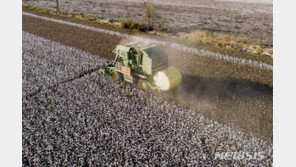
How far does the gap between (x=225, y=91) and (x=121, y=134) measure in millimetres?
6953

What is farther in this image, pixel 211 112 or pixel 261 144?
pixel 211 112

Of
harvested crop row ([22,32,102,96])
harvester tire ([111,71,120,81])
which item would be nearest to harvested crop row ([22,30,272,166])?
harvester tire ([111,71,120,81])

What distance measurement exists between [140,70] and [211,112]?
15.0 feet

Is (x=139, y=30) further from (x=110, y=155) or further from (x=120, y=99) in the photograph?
(x=110, y=155)

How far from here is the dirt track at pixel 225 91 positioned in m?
9.64

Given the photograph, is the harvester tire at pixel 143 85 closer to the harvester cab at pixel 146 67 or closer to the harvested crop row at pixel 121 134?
the harvester cab at pixel 146 67

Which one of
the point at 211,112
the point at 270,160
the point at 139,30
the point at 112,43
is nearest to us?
the point at 270,160

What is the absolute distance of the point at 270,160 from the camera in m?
7.56

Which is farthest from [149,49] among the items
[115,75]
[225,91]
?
[225,91]

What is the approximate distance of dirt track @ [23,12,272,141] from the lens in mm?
9641

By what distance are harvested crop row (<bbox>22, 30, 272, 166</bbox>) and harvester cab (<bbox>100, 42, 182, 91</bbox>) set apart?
2.92 feet

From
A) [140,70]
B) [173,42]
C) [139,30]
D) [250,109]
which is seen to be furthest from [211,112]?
[139,30]

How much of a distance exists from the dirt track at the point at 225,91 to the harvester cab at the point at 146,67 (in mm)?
1163

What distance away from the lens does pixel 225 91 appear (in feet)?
39.1
